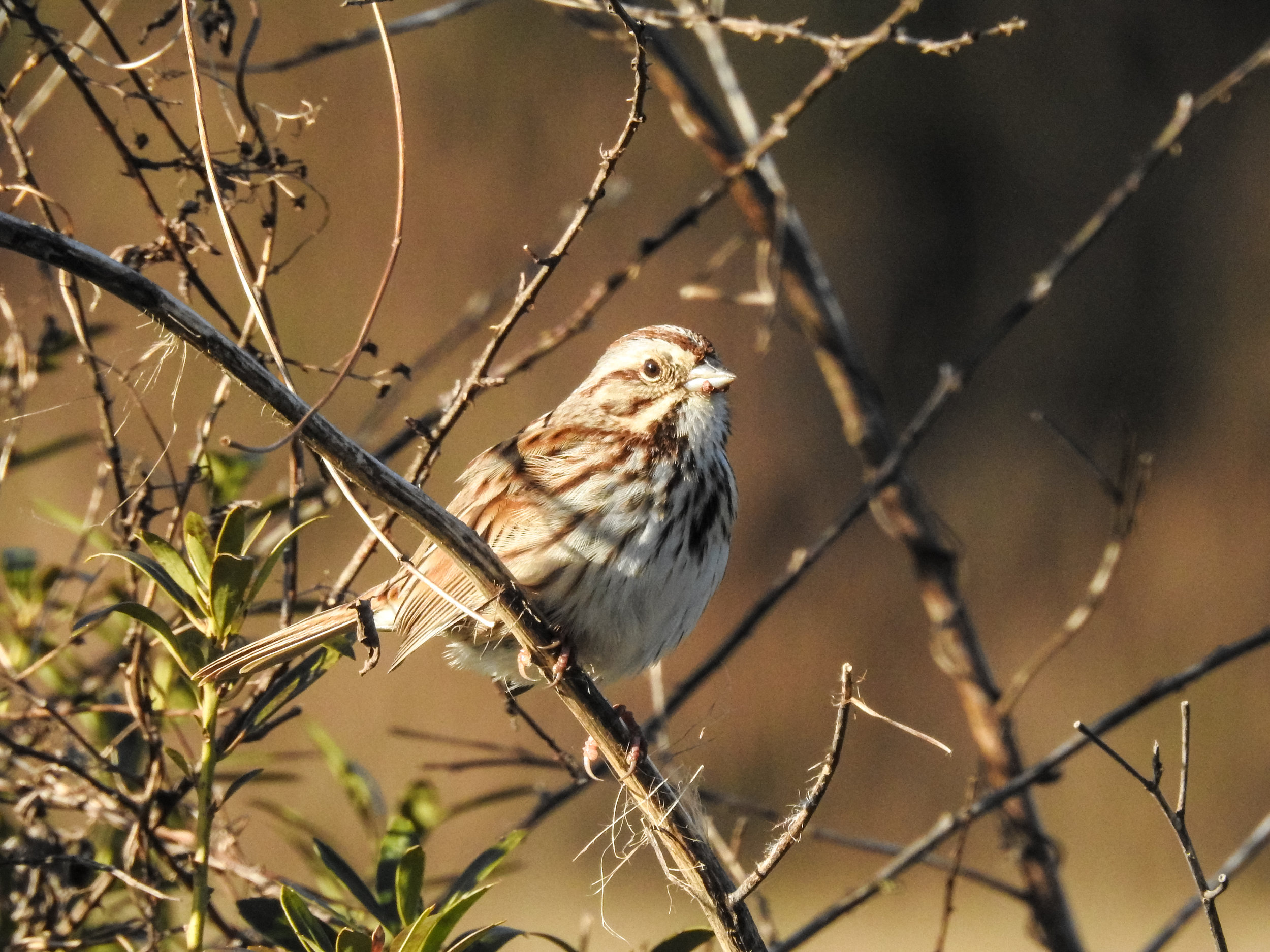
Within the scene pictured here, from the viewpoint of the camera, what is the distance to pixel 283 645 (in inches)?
78.0

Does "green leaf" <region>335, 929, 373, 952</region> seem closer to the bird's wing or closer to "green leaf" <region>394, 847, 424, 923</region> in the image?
"green leaf" <region>394, 847, 424, 923</region>

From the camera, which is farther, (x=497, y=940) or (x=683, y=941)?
(x=683, y=941)

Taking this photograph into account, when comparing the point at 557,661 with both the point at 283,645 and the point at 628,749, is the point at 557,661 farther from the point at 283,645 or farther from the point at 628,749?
the point at 283,645

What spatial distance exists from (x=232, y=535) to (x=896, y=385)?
502 cm

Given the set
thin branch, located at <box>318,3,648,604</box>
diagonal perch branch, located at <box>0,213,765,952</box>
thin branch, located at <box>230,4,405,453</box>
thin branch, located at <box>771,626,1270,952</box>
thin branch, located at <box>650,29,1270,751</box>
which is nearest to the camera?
diagonal perch branch, located at <box>0,213,765,952</box>

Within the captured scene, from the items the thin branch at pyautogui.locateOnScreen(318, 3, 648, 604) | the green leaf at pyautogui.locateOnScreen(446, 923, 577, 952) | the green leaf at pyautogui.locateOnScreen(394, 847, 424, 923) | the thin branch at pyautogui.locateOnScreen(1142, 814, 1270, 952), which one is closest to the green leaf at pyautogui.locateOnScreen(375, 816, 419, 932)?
the green leaf at pyautogui.locateOnScreen(394, 847, 424, 923)

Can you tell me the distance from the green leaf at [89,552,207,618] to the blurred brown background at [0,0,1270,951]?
12.0 ft

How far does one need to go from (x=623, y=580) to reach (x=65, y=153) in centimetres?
378

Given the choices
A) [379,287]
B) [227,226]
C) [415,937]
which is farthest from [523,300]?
[415,937]

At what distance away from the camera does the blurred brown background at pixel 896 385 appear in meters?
5.76

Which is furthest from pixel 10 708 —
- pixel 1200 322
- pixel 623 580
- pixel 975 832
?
pixel 1200 322

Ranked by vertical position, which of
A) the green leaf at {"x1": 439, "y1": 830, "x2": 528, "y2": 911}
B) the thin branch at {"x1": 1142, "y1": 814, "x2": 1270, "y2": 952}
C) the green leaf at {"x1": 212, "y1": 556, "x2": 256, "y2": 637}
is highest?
the green leaf at {"x1": 212, "y1": 556, "x2": 256, "y2": 637}

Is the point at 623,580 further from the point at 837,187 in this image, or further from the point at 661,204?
the point at 837,187

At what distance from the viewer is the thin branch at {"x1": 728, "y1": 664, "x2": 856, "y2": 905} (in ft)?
5.11
